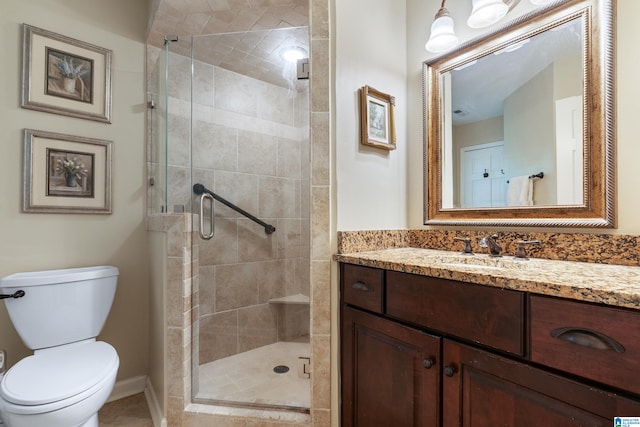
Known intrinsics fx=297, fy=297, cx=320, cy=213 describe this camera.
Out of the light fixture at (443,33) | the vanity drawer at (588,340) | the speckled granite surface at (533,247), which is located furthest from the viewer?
the light fixture at (443,33)

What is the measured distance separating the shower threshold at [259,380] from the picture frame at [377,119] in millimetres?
1202

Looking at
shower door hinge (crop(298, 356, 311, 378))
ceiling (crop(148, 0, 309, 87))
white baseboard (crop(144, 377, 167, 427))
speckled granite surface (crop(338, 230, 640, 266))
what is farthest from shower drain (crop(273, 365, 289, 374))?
ceiling (crop(148, 0, 309, 87))

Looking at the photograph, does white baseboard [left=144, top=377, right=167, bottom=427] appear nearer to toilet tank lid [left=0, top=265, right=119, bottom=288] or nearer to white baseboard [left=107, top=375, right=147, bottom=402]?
white baseboard [left=107, top=375, right=147, bottom=402]

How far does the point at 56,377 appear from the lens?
121 cm

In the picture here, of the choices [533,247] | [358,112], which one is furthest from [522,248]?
[358,112]

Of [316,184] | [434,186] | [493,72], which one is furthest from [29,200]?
[493,72]

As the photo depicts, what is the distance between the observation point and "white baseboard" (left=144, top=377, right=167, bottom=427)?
154 cm

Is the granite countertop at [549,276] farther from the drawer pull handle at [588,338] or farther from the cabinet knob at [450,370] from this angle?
the cabinet knob at [450,370]

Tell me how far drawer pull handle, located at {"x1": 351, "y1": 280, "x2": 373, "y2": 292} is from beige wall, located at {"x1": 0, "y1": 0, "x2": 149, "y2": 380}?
153 centimetres

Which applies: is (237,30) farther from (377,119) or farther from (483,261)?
(483,261)

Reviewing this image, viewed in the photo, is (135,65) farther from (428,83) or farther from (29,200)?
(428,83)

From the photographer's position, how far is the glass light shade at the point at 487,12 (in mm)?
1197

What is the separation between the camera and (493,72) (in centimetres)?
139

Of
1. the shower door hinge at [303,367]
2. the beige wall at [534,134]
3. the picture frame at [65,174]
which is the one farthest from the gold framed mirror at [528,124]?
the picture frame at [65,174]
